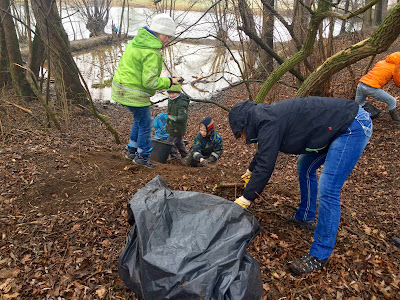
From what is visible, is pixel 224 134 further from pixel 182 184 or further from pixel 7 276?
pixel 7 276

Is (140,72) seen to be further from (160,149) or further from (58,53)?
(58,53)

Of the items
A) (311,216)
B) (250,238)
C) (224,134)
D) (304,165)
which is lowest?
(224,134)

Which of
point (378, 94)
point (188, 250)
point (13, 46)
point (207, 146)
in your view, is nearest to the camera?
point (188, 250)

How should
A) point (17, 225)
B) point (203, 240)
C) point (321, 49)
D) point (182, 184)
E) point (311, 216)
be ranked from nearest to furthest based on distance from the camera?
point (203, 240) < point (17, 225) < point (311, 216) < point (182, 184) < point (321, 49)

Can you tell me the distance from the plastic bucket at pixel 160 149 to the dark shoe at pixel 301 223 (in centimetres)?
257

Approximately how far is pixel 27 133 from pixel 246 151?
447 centimetres

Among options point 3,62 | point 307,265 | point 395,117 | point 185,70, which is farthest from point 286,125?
point 185,70

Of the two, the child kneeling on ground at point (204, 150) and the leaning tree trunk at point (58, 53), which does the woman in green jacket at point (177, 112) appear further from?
the leaning tree trunk at point (58, 53)

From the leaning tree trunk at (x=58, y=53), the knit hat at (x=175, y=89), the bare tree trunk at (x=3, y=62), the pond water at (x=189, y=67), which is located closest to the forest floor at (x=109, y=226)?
the knit hat at (x=175, y=89)

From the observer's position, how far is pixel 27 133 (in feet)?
17.7

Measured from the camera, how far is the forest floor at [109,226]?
2.39m

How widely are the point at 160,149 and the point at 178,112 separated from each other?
28.3 inches

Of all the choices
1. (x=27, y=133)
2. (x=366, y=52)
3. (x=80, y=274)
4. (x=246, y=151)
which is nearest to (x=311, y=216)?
(x=80, y=274)

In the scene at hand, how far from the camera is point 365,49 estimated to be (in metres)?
4.13
